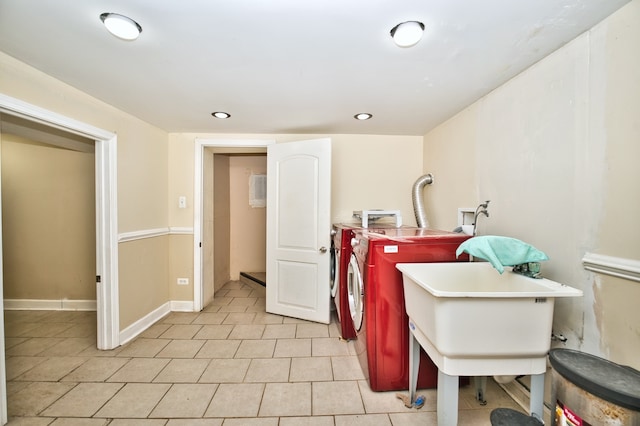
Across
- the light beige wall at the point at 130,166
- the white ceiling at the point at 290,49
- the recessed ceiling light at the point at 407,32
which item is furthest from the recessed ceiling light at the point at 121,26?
the recessed ceiling light at the point at 407,32

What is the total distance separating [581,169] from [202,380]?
259cm

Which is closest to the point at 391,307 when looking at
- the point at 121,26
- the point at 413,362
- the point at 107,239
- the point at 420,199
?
the point at 413,362

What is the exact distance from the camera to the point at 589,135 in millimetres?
1195

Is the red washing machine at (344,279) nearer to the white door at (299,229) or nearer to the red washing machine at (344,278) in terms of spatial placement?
the red washing machine at (344,278)

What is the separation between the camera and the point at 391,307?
162 cm

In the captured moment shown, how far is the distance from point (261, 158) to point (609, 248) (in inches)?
157

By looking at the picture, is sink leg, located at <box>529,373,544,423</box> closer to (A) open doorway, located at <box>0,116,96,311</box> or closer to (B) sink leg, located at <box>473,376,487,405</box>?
(B) sink leg, located at <box>473,376,487,405</box>

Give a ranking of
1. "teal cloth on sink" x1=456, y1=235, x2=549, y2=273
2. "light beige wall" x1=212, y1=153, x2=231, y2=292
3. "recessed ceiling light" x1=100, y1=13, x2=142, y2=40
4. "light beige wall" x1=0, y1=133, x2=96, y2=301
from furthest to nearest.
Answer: "light beige wall" x1=212, y1=153, x2=231, y2=292, "light beige wall" x1=0, y1=133, x2=96, y2=301, "teal cloth on sink" x1=456, y1=235, x2=549, y2=273, "recessed ceiling light" x1=100, y1=13, x2=142, y2=40


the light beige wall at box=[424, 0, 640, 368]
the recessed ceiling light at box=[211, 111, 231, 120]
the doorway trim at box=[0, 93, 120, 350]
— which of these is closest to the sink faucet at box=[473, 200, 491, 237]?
the light beige wall at box=[424, 0, 640, 368]

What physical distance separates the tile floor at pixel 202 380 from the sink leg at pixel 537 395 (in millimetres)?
414

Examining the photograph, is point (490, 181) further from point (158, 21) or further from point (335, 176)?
point (158, 21)

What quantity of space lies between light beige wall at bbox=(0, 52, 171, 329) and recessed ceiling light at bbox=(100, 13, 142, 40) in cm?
88

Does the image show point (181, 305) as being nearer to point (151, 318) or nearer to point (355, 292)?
point (151, 318)

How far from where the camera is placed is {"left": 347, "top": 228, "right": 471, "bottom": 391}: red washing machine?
1.62m
